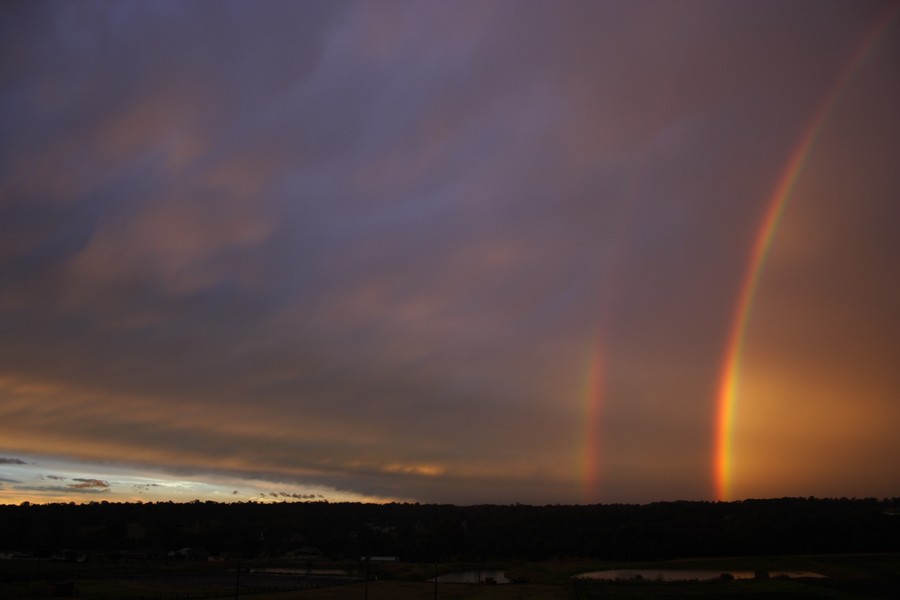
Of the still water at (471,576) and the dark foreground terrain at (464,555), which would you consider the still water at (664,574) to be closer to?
the dark foreground terrain at (464,555)

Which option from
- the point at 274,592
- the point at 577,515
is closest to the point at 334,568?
the point at 274,592

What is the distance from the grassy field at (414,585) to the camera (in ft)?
216

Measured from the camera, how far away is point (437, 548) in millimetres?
137375

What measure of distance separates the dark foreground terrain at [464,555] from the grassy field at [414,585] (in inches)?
9.8

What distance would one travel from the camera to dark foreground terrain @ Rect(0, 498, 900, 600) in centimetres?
7475

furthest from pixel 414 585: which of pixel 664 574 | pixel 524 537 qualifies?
pixel 524 537

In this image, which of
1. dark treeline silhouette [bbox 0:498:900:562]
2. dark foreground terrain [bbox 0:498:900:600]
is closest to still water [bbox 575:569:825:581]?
dark foreground terrain [bbox 0:498:900:600]

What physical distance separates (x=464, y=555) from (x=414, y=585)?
6294 cm

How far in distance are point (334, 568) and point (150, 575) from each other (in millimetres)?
37074

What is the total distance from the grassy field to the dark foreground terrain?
0.25 meters

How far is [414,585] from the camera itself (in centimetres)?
9075

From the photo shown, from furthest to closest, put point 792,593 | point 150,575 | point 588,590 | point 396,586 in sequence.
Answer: point 150,575 < point 396,586 < point 588,590 < point 792,593

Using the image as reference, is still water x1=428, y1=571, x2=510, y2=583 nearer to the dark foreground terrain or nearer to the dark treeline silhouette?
the dark foreground terrain

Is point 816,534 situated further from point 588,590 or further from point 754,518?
point 588,590
